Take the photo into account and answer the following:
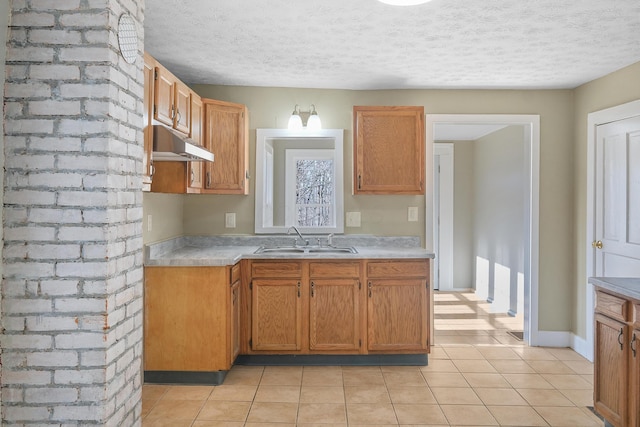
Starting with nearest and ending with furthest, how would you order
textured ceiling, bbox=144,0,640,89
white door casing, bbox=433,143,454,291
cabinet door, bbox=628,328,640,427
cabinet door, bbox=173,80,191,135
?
cabinet door, bbox=628,328,640,427, textured ceiling, bbox=144,0,640,89, cabinet door, bbox=173,80,191,135, white door casing, bbox=433,143,454,291

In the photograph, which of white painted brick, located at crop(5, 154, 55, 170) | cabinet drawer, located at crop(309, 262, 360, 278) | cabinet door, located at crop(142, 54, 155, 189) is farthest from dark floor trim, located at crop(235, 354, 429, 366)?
white painted brick, located at crop(5, 154, 55, 170)

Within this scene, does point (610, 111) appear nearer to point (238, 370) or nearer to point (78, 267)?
point (238, 370)

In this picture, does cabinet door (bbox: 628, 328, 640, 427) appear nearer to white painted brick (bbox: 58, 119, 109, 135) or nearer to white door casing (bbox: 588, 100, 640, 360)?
white door casing (bbox: 588, 100, 640, 360)

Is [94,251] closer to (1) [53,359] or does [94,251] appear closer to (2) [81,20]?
(1) [53,359]

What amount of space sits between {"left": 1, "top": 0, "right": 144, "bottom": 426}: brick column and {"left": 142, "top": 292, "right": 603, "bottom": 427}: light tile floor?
3.64 ft

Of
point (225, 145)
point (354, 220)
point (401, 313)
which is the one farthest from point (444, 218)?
point (225, 145)

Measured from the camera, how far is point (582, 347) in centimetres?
409

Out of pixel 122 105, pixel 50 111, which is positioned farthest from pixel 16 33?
pixel 122 105

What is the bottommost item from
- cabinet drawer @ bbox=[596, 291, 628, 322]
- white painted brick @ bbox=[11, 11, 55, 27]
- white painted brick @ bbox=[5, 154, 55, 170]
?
cabinet drawer @ bbox=[596, 291, 628, 322]

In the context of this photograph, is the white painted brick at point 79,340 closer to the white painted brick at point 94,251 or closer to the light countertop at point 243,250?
the white painted brick at point 94,251

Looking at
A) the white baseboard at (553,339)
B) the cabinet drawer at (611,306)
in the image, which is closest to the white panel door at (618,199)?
the white baseboard at (553,339)

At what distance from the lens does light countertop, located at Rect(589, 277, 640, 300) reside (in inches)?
95.2

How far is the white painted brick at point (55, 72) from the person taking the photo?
74.2 inches

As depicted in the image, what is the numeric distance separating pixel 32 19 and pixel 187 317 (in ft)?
6.85
